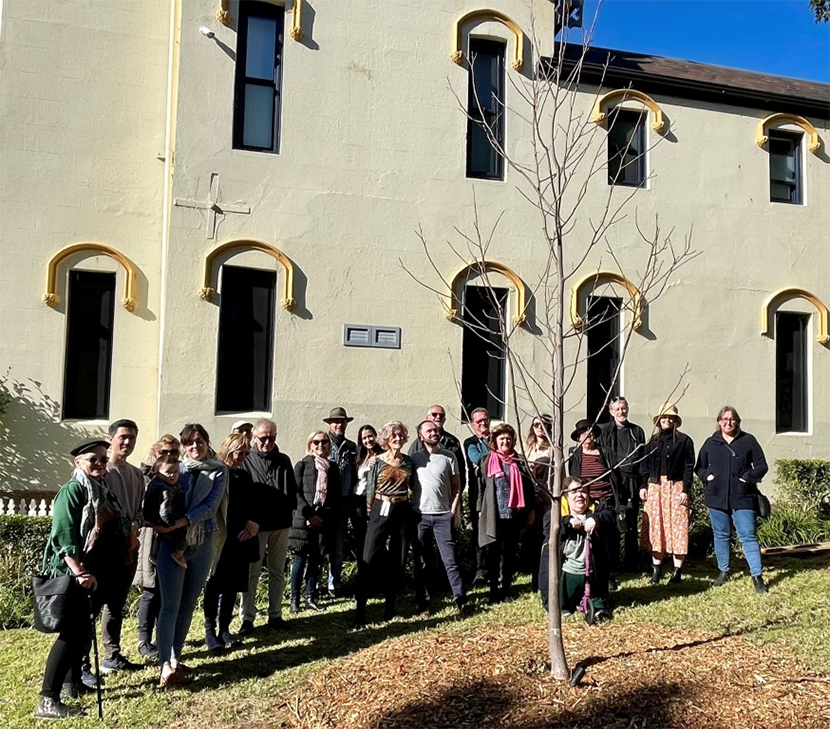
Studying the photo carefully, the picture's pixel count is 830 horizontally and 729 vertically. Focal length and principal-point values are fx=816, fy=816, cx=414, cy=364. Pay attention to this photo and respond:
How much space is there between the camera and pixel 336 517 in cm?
853

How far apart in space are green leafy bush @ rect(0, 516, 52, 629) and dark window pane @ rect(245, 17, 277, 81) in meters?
6.77

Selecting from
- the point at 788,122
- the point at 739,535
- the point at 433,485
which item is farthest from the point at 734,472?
the point at 788,122

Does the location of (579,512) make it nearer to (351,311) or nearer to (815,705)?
(815,705)

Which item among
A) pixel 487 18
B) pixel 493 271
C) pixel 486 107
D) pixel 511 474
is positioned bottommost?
pixel 511 474

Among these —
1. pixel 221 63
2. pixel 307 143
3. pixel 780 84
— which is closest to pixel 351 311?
pixel 307 143

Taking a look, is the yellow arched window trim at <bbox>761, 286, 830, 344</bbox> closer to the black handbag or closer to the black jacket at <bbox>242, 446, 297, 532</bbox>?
the black jacket at <bbox>242, 446, 297, 532</bbox>

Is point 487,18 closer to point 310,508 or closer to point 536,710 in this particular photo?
point 310,508

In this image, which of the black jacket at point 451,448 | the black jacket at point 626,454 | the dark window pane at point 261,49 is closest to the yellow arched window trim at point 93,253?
the dark window pane at point 261,49

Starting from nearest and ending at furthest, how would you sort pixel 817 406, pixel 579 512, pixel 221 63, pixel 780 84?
pixel 579 512 → pixel 221 63 → pixel 817 406 → pixel 780 84

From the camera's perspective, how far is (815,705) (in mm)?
5254

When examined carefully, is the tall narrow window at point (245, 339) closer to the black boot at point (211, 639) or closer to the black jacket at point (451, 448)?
the black jacket at point (451, 448)

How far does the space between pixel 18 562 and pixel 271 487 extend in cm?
312

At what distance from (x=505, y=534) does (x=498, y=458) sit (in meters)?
0.76

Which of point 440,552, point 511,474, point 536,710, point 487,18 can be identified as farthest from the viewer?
point 487,18
